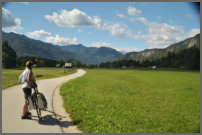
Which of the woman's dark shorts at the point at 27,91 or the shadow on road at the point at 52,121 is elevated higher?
the woman's dark shorts at the point at 27,91

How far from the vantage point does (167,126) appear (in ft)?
28.0

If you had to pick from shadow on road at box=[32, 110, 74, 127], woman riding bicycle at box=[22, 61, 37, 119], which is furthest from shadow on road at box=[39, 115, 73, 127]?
woman riding bicycle at box=[22, 61, 37, 119]

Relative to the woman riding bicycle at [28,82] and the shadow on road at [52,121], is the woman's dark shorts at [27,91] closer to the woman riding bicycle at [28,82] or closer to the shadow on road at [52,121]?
the woman riding bicycle at [28,82]

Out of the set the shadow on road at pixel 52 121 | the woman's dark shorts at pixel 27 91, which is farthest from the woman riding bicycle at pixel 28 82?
the shadow on road at pixel 52 121

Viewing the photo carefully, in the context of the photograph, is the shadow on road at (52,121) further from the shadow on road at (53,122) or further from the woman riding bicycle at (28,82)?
the woman riding bicycle at (28,82)

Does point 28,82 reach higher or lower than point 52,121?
higher

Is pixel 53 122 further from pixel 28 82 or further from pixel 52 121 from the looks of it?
pixel 28 82

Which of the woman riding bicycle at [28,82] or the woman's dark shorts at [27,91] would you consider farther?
the woman's dark shorts at [27,91]

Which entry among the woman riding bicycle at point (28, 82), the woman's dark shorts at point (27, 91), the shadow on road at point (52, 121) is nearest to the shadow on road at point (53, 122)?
the shadow on road at point (52, 121)

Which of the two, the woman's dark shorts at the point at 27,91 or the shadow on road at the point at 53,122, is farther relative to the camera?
the woman's dark shorts at the point at 27,91

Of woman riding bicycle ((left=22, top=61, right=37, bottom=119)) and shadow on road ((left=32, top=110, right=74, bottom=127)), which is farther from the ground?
woman riding bicycle ((left=22, top=61, right=37, bottom=119))

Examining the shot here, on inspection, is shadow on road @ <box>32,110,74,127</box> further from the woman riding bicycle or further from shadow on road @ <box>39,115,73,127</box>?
the woman riding bicycle

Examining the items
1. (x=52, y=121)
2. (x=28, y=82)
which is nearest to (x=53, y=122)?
(x=52, y=121)

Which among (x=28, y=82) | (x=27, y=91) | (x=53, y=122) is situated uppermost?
(x=28, y=82)
